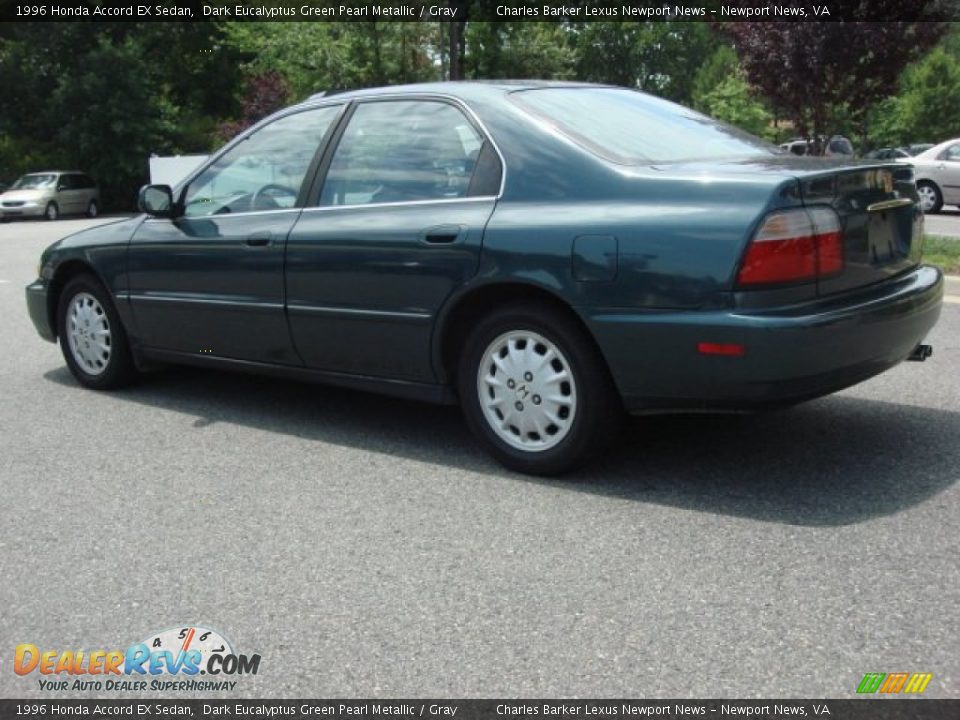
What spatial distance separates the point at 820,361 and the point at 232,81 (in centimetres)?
4459

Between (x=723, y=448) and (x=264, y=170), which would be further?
(x=264, y=170)

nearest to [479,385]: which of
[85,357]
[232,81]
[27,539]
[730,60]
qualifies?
[27,539]

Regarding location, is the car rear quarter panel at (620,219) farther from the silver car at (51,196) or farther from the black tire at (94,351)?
the silver car at (51,196)

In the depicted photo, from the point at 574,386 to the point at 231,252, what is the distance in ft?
6.43

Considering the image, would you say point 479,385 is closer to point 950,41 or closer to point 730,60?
point 730,60

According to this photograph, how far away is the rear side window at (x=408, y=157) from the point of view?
4562mm

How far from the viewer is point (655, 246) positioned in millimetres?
3873

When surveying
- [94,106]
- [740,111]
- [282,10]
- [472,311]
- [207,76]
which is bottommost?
[740,111]

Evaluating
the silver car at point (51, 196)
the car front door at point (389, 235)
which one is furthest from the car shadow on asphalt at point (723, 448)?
the silver car at point (51, 196)

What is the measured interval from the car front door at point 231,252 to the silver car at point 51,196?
2806 cm

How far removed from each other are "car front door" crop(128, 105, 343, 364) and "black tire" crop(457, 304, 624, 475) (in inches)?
41.9

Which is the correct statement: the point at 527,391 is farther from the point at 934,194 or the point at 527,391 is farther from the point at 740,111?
the point at 740,111

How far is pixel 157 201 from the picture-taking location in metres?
5.63

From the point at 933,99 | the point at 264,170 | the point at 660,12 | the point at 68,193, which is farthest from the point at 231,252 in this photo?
the point at 660,12
